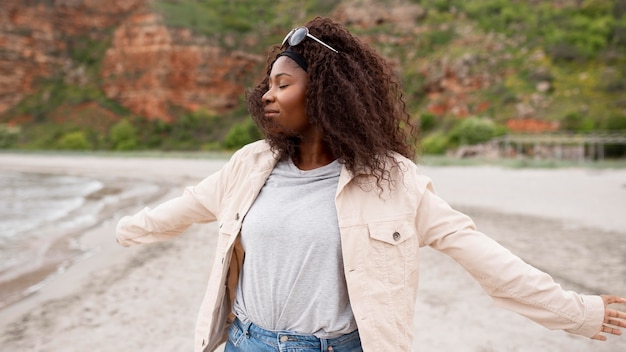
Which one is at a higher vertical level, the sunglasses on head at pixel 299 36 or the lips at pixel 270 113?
the sunglasses on head at pixel 299 36

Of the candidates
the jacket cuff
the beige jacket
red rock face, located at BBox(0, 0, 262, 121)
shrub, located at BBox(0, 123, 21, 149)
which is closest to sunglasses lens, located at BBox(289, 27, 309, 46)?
the beige jacket

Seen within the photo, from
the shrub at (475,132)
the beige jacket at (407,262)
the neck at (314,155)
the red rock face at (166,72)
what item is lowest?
the shrub at (475,132)

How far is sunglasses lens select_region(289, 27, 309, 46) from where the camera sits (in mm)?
1667

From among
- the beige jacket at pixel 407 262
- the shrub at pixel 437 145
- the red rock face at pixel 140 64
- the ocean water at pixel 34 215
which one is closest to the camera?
the beige jacket at pixel 407 262

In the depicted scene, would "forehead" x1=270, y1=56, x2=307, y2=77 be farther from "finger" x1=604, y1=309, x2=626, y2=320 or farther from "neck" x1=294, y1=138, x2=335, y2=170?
"finger" x1=604, y1=309, x2=626, y2=320

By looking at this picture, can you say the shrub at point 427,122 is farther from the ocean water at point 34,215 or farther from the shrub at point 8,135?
the shrub at point 8,135

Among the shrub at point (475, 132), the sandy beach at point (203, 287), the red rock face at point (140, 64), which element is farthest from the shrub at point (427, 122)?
the sandy beach at point (203, 287)

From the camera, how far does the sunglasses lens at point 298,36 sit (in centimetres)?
167

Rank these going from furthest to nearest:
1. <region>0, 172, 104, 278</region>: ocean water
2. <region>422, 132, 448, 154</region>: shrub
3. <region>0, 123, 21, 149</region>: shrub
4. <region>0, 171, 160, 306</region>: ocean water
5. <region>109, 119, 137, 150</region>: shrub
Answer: <region>109, 119, 137, 150</region>: shrub → <region>0, 123, 21, 149</region>: shrub → <region>422, 132, 448, 154</region>: shrub → <region>0, 172, 104, 278</region>: ocean water → <region>0, 171, 160, 306</region>: ocean water

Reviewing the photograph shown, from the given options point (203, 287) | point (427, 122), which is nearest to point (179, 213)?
point (203, 287)

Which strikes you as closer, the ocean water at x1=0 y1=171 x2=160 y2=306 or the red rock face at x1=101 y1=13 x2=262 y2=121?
the ocean water at x1=0 y1=171 x2=160 y2=306

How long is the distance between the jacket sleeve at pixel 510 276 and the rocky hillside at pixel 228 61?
33272 mm

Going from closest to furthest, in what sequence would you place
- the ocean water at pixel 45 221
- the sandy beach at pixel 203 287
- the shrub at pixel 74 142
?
the sandy beach at pixel 203 287 → the ocean water at pixel 45 221 → the shrub at pixel 74 142

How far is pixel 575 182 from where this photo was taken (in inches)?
559
